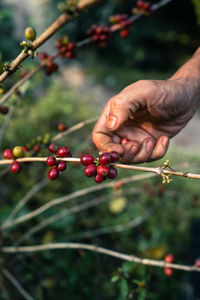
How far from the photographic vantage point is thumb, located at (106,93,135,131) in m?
1.23

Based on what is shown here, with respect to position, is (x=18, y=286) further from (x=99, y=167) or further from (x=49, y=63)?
(x=49, y=63)

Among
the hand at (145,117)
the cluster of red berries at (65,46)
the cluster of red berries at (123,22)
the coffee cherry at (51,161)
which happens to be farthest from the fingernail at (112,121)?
the cluster of red berries at (123,22)

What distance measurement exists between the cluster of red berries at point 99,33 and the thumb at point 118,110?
71cm

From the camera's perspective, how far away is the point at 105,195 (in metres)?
3.43

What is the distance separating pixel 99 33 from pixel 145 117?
678 mm

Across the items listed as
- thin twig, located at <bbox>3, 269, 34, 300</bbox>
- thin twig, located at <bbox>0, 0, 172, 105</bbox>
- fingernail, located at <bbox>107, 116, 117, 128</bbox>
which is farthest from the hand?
thin twig, located at <bbox>3, 269, 34, 300</bbox>

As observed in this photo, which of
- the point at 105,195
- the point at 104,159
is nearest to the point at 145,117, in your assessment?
the point at 104,159

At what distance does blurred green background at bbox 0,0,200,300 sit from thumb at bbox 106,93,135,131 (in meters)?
0.75

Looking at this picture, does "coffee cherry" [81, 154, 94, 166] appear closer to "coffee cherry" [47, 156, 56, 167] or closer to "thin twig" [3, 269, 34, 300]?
"coffee cherry" [47, 156, 56, 167]

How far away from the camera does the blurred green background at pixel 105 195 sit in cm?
240

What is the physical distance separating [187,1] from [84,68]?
390cm

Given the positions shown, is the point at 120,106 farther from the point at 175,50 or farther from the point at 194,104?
the point at 175,50

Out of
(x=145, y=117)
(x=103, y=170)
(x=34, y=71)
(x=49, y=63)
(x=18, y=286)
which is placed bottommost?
(x=18, y=286)

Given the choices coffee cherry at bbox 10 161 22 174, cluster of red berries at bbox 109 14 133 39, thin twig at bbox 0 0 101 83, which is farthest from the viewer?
cluster of red berries at bbox 109 14 133 39
